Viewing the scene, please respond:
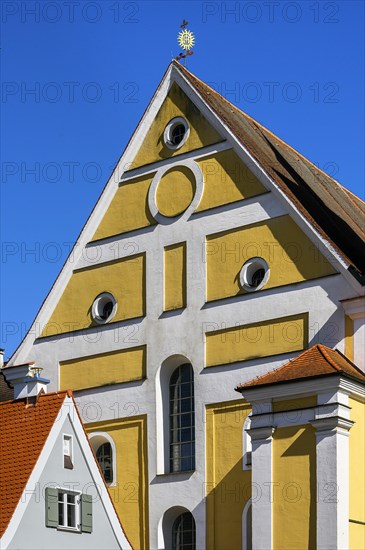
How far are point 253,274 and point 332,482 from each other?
22.7 ft

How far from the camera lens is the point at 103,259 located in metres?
36.5

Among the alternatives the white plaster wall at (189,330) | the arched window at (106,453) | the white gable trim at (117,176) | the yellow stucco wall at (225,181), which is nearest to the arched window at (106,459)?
the arched window at (106,453)

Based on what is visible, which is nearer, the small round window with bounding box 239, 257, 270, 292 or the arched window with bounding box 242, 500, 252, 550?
the arched window with bounding box 242, 500, 252, 550

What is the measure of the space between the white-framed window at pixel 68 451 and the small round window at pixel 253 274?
224 inches

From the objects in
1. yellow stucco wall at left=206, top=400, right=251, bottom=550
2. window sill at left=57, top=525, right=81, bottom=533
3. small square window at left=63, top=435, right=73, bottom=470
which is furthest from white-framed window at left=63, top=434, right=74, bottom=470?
yellow stucco wall at left=206, top=400, right=251, bottom=550

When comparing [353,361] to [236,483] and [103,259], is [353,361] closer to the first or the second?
[236,483]

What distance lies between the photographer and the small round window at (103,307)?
3597 cm

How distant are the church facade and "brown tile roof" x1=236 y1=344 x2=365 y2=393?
65 millimetres

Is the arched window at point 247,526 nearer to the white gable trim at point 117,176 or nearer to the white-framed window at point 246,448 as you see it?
the white-framed window at point 246,448

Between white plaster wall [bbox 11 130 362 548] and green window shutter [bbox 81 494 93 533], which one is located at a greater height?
white plaster wall [bbox 11 130 362 548]

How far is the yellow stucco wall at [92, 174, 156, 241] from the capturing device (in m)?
36.0

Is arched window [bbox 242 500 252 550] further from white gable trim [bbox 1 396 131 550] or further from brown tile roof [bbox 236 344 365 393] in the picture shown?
brown tile roof [bbox 236 344 365 393]

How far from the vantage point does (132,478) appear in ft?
112

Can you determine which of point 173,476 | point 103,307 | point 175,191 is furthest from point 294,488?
point 175,191
